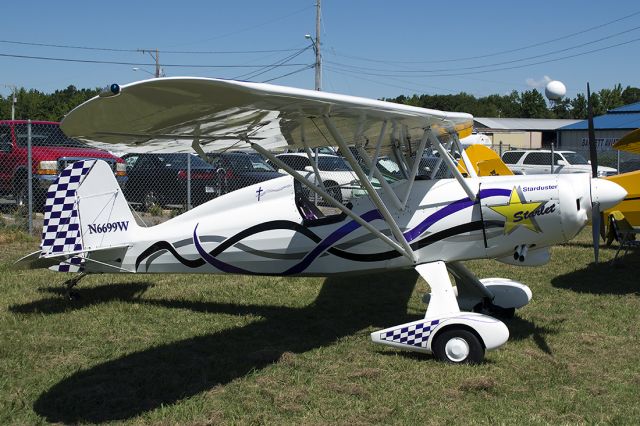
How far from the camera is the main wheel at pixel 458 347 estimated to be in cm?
536

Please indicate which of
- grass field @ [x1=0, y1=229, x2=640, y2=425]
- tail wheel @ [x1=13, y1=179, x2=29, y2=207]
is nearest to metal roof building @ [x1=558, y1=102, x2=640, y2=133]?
grass field @ [x1=0, y1=229, x2=640, y2=425]

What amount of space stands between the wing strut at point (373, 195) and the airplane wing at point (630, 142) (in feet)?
16.6

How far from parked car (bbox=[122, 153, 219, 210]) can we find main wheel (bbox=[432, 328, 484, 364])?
9.81 metres

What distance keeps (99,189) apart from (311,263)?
2744 millimetres

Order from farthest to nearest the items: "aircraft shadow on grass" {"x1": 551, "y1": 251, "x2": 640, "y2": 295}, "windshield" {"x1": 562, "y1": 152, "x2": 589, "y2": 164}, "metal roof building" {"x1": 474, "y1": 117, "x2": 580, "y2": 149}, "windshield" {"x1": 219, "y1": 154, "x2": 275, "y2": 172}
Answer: "metal roof building" {"x1": 474, "y1": 117, "x2": 580, "y2": 149}, "windshield" {"x1": 562, "y1": 152, "x2": 589, "y2": 164}, "windshield" {"x1": 219, "y1": 154, "x2": 275, "y2": 172}, "aircraft shadow on grass" {"x1": 551, "y1": 251, "x2": 640, "y2": 295}

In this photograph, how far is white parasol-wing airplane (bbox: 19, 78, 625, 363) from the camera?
15.5ft

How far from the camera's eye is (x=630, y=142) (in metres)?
9.75

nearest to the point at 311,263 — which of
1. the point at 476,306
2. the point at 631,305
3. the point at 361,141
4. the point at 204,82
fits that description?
the point at 361,141

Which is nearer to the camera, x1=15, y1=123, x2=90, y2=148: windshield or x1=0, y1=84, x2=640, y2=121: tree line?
x1=15, y1=123, x2=90, y2=148: windshield

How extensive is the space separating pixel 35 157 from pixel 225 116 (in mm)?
10393

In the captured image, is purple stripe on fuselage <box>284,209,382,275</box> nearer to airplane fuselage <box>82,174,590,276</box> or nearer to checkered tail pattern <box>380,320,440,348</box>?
airplane fuselage <box>82,174,590,276</box>

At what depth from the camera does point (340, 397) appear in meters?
4.68

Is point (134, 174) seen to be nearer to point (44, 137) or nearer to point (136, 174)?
point (136, 174)

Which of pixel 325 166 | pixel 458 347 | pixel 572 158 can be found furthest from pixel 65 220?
pixel 572 158
